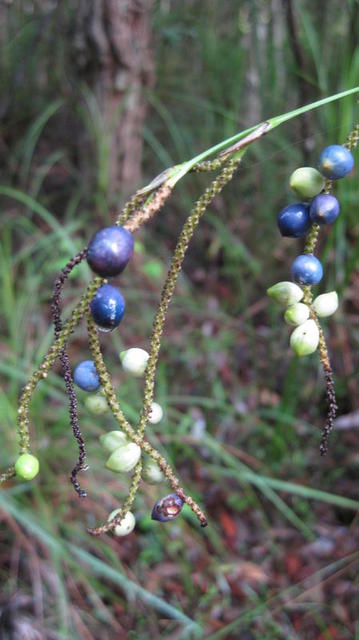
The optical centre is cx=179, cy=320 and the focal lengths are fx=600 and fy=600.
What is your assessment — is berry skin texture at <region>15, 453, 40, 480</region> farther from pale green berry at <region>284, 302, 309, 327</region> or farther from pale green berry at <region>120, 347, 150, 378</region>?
pale green berry at <region>284, 302, 309, 327</region>

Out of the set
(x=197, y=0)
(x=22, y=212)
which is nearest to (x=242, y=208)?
(x=22, y=212)

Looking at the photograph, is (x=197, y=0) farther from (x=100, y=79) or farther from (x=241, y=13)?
(x=100, y=79)

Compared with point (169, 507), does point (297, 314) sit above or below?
above

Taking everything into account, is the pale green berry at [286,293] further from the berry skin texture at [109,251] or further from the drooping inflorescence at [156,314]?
the berry skin texture at [109,251]


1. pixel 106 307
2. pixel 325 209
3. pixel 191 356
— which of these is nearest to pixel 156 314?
pixel 106 307

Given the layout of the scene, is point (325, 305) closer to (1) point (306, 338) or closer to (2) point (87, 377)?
(1) point (306, 338)

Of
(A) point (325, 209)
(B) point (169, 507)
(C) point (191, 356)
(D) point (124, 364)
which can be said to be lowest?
(C) point (191, 356)

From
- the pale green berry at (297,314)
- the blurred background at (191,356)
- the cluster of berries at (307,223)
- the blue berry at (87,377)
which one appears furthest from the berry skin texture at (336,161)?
the blurred background at (191,356)
